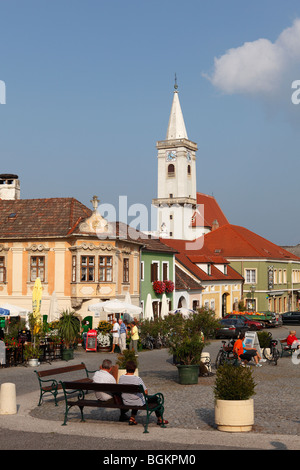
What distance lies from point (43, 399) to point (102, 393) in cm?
373

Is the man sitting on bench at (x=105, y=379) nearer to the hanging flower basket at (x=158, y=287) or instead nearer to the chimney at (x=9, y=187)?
the hanging flower basket at (x=158, y=287)

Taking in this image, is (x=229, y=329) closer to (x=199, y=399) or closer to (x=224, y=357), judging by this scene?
(x=224, y=357)

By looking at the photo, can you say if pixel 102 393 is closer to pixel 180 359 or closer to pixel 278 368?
pixel 180 359

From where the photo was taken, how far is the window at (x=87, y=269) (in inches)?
1487

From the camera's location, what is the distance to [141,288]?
43844mm

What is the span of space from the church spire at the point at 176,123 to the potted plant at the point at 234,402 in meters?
95.9

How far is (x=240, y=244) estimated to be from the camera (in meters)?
67.8

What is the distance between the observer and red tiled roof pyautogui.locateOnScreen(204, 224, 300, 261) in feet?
219

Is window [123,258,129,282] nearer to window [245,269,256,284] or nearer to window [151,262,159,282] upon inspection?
window [151,262,159,282]

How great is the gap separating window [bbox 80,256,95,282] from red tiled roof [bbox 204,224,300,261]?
3087 cm

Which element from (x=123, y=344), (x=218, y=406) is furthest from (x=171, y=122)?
(x=218, y=406)

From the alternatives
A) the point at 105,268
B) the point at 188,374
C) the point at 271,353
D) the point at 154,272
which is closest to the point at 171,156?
the point at 154,272

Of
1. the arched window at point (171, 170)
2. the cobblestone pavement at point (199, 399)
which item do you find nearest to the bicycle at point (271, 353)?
the cobblestone pavement at point (199, 399)

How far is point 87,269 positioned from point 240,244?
108 feet
